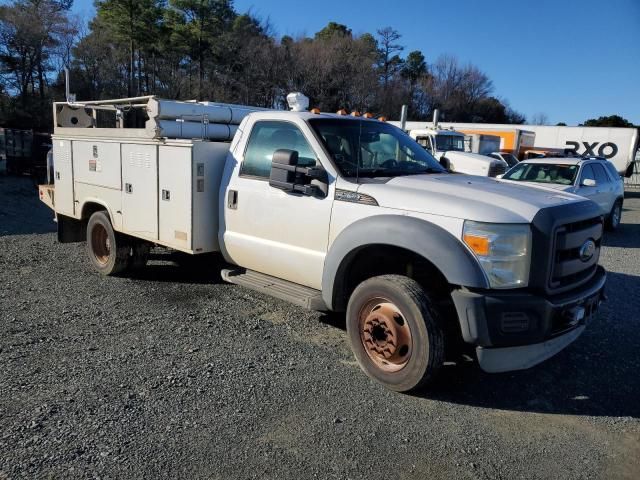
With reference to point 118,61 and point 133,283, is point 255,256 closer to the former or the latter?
point 133,283

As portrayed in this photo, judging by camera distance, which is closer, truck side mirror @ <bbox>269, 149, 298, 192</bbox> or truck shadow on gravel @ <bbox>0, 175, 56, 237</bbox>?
truck side mirror @ <bbox>269, 149, 298, 192</bbox>

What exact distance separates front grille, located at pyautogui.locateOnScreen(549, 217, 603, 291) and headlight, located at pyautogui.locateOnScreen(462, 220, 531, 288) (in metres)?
0.23

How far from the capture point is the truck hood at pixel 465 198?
3.50 meters

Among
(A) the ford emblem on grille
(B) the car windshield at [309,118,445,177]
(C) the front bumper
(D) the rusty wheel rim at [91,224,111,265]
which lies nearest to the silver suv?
(B) the car windshield at [309,118,445,177]

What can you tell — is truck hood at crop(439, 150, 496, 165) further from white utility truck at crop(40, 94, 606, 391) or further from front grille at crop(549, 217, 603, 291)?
front grille at crop(549, 217, 603, 291)

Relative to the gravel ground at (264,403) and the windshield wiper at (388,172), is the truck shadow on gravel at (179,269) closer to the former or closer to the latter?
the gravel ground at (264,403)

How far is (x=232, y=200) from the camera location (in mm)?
5086

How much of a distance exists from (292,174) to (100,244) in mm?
3807

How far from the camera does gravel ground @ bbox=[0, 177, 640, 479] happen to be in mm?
3021

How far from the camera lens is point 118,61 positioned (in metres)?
39.9

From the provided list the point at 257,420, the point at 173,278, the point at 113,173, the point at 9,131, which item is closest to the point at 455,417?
the point at 257,420

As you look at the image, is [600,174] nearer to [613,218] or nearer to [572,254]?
[613,218]

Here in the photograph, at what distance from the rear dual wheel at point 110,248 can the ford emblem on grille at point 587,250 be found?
16.3ft

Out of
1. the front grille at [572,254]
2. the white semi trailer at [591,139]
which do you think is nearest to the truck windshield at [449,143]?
the white semi trailer at [591,139]
